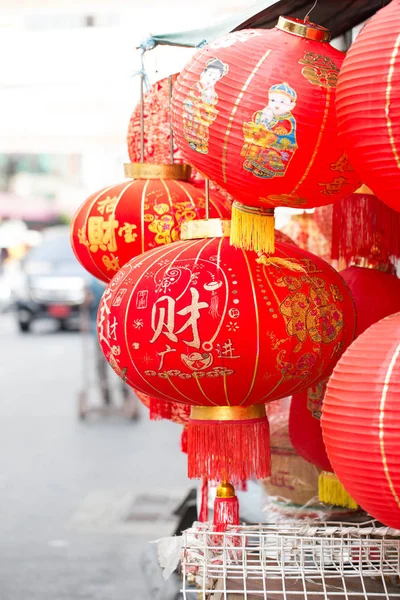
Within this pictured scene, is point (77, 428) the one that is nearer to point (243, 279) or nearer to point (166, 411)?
point (166, 411)

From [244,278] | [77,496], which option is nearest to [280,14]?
[244,278]

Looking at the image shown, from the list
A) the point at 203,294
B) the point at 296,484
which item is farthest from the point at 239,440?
the point at 296,484

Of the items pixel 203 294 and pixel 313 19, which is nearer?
pixel 203 294

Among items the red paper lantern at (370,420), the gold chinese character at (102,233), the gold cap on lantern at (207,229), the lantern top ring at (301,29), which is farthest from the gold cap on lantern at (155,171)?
the red paper lantern at (370,420)

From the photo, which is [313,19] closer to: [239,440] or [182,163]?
[182,163]

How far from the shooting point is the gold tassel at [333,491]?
1883mm

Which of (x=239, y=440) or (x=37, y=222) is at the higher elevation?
(x=239, y=440)

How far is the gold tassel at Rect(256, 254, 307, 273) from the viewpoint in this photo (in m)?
1.57

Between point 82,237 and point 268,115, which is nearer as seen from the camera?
point 268,115

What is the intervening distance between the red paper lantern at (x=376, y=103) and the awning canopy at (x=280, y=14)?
1.46 ft

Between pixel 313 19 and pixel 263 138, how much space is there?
25.8 inches

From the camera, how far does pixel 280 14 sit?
176cm

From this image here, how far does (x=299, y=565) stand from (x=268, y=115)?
2.38 feet

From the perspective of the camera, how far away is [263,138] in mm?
1405
